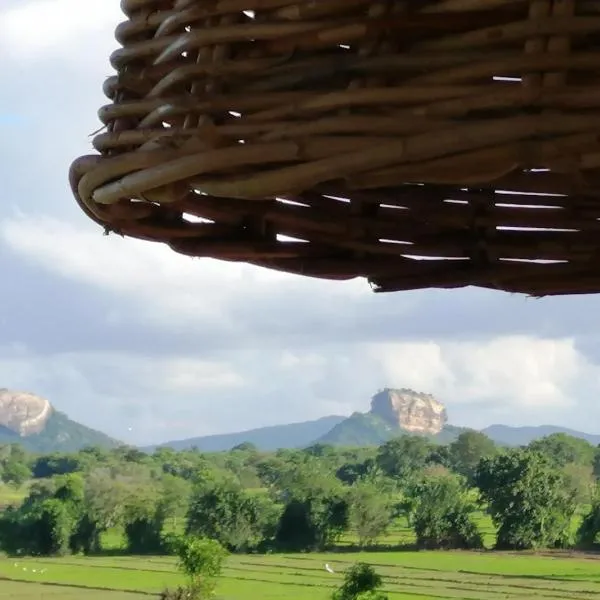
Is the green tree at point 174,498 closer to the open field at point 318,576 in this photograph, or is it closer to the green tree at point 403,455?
the open field at point 318,576

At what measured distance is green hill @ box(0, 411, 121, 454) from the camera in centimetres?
2798

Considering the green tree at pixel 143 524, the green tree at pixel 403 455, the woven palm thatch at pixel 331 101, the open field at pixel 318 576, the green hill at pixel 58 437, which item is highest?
the green hill at pixel 58 437

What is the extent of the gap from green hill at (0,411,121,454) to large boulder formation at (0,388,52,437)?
0.14 meters

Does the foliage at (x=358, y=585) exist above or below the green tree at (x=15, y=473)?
below

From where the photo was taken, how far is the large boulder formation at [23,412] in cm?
Answer: 2909

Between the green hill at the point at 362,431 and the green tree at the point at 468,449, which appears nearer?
the green tree at the point at 468,449

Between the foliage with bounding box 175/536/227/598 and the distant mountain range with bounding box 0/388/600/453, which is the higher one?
the distant mountain range with bounding box 0/388/600/453

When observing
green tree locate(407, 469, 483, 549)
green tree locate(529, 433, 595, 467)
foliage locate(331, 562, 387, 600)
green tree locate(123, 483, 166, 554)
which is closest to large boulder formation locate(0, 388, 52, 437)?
green tree locate(529, 433, 595, 467)

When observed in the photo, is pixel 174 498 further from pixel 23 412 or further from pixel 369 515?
pixel 23 412


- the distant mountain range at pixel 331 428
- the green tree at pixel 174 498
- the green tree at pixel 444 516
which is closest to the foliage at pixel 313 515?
the green tree at pixel 444 516

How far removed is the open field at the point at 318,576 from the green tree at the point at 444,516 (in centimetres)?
14

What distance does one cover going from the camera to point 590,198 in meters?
0.30

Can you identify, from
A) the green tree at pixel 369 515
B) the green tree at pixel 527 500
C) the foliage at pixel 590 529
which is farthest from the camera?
the green tree at pixel 369 515

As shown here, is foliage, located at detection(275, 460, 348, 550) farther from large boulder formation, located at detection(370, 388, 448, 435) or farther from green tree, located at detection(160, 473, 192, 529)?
large boulder formation, located at detection(370, 388, 448, 435)
